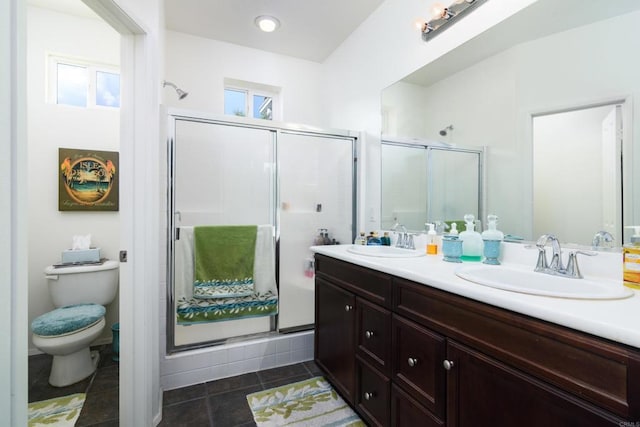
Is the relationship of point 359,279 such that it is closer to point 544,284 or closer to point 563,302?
point 544,284

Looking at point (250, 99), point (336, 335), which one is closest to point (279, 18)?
point (250, 99)

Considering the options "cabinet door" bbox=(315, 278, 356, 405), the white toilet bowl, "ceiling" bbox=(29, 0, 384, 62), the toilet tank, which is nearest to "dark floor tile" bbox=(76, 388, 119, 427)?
the white toilet bowl

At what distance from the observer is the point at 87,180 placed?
2352mm

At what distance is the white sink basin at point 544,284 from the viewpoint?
0.84 m

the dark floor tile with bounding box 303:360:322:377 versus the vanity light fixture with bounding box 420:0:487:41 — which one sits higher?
the vanity light fixture with bounding box 420:0:487:41

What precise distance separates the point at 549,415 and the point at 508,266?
68 centimetres

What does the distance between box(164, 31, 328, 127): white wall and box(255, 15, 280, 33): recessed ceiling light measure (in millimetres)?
397

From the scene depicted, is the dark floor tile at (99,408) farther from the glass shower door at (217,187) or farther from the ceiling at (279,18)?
the ceiling at (279,18)

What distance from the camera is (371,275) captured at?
1410 millimetres

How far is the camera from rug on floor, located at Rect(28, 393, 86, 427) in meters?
1.56

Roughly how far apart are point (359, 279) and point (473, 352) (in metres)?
0.66

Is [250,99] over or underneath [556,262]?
over

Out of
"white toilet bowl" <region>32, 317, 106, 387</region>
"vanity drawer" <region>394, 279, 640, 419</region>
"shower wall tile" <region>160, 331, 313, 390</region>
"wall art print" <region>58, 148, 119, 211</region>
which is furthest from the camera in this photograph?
"wall art print" <region>58, 148, 119, 211</region>

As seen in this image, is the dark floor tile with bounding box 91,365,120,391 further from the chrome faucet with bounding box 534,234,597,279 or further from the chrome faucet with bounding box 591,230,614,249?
the chrome faucet with bounding box 591,230,614,249
